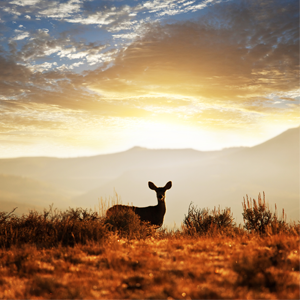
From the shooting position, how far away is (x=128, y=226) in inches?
398

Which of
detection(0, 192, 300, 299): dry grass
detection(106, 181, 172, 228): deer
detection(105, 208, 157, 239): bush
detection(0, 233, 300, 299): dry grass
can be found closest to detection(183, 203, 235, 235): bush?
detection(106, 181, 172, 228): deer

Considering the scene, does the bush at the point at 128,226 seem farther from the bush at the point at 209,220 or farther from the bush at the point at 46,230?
the bush at the point at 209,220

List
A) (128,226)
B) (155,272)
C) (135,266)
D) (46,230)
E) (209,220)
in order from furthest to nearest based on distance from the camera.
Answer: (209,220) → (128,226) → (46,230) → (135,266) → (155,272)

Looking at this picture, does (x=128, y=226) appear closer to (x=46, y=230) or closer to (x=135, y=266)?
(x=46, y=230)

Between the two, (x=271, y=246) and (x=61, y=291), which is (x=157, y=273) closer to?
(x=61, y=291)

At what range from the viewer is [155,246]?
779cm

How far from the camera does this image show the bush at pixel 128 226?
969cm

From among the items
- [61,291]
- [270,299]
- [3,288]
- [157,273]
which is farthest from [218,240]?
[3,288]

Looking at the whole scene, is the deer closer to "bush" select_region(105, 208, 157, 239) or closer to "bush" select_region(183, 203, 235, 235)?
"bush" select_region(183, 203, 235, 235)

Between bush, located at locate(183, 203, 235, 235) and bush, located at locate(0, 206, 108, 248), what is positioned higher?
bush, located at locate(0, 206, 108, 248)

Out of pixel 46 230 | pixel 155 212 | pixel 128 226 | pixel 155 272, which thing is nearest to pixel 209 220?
pixel 155 212

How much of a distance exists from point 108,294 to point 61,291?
81 cm

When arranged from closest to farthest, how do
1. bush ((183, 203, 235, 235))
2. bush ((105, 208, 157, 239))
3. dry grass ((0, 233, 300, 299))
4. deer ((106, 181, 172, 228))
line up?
dry grass ((0, 233, 300, 299))
bush ((105, 208, 157, 239))
bush ((183, 203, 235, 235))
deer ((106, 181, 172, 228))

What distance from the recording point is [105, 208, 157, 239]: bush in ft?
31.8
